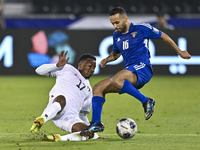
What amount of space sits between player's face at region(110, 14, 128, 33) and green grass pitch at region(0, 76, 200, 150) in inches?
57.8

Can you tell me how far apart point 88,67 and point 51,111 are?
98 centimetres

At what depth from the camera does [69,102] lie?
18.7ft

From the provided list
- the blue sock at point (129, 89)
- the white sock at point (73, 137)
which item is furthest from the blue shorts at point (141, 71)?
the white sock at point (73, 137)

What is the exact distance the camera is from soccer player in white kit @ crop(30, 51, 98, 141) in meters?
5.44

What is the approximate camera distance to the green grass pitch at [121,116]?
510cm

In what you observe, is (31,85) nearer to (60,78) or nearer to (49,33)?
(49,33)

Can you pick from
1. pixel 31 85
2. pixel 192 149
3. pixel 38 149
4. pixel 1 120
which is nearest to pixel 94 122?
pixel 38 149

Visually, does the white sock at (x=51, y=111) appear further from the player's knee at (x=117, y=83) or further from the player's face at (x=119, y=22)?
the player's face at (x=119, y=22)

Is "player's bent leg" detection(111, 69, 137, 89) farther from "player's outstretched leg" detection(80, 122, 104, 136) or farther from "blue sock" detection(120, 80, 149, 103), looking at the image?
"player's outstretched leg" detection(80, 122, 104, 136)

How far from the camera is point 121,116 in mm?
7672

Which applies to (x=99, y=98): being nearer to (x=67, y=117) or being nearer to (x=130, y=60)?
(x=67, y=117)

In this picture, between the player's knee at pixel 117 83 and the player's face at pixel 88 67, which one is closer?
the player's knee at pixel 117 83

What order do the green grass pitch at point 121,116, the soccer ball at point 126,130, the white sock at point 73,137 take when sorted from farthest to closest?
the soccer ball at point 126,130 → the white sock at point 73,137 → the green grass pitch at point 121,116

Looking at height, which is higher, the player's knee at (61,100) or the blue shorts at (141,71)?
the blue shorts at (141,71)
